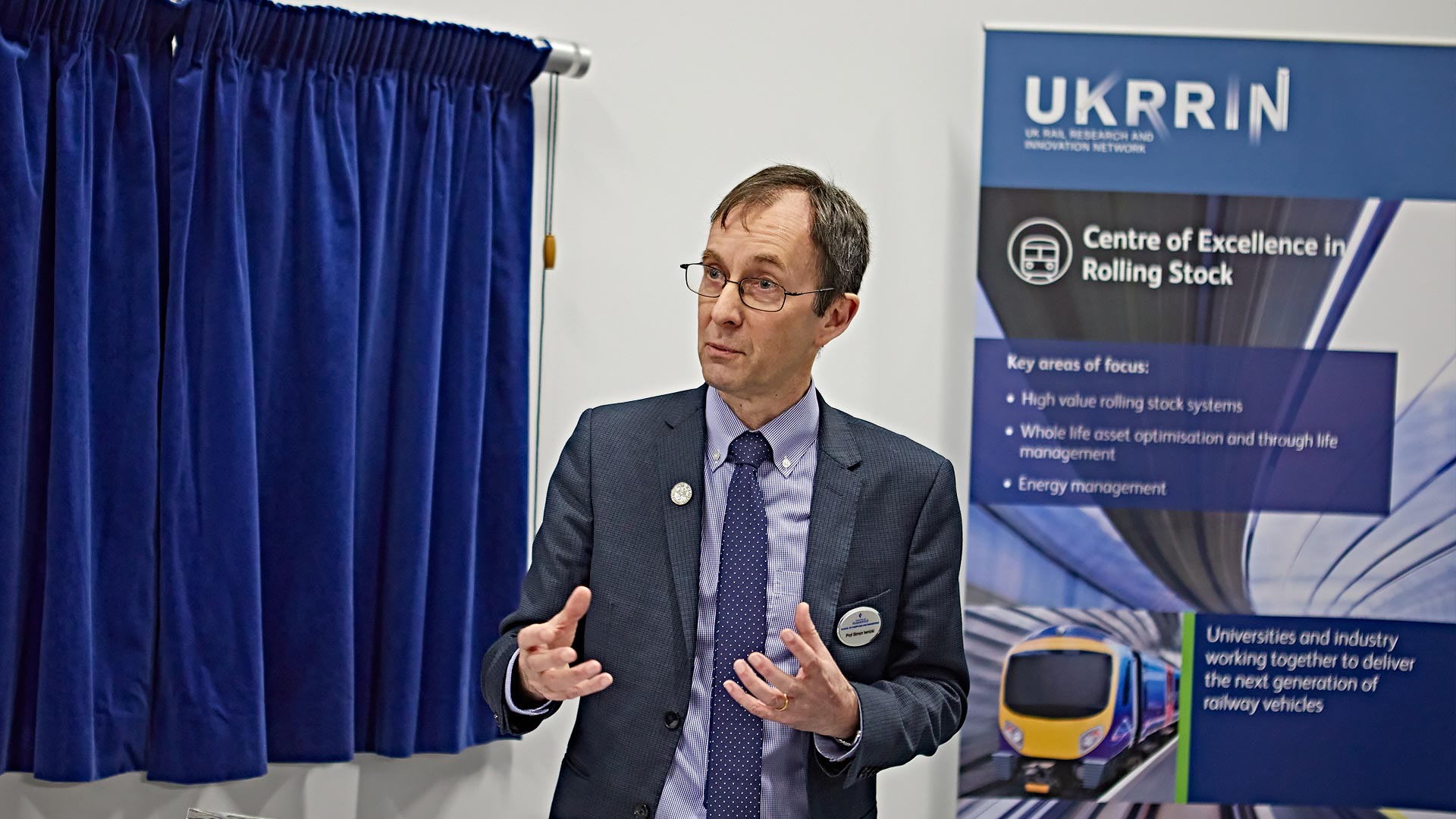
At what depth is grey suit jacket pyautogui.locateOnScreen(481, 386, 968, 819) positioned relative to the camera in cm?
167

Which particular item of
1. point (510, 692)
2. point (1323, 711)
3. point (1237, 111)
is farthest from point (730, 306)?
point (1323, 711)

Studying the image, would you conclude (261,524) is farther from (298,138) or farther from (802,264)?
(802,264)

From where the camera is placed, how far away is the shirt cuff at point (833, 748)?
1612 millimetres

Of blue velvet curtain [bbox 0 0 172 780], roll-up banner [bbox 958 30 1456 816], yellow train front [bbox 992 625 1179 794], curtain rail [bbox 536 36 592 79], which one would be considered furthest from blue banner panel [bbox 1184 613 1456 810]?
blue velvet curtain [bbox 0 0 172 780]


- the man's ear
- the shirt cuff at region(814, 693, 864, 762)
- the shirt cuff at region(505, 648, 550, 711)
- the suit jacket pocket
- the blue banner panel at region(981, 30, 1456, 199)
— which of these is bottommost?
the shirt cuff at region(814, 693, 864, 762)

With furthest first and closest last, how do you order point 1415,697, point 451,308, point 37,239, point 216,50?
point 1415,697
point 451,308
point 216,50
point 37,239

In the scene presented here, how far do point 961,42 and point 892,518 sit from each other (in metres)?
1.44

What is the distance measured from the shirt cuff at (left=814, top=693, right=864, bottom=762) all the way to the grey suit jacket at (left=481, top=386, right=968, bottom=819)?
2 cm

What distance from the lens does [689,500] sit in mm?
1724

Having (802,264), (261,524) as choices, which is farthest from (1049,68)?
(261,524)

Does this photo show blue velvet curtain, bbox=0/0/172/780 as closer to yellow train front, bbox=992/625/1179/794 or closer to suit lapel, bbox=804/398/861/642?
suit lapel, bbox=804/398/861/642

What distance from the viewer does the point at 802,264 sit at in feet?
5.72

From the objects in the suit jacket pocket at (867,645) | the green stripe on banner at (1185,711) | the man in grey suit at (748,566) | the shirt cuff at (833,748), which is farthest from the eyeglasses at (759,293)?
the green stripe on banner at (1185,711)

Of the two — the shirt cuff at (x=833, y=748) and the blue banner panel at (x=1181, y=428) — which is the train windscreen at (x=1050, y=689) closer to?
the blue banner panel at (x=1181, y=428)
